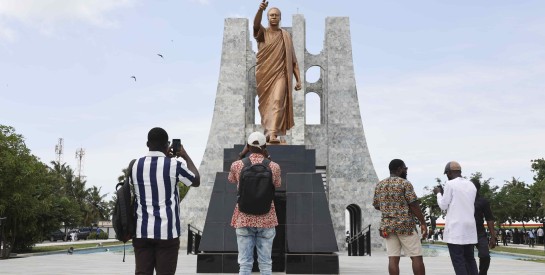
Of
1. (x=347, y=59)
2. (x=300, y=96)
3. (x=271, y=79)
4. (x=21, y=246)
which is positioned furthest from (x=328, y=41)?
(x=271, y=79)

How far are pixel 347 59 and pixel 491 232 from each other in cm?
2646

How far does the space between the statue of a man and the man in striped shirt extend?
255 inches

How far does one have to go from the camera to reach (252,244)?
5.91 metres

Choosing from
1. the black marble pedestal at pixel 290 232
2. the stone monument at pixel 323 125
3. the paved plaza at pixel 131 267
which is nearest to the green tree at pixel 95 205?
the stone monument at pixel 323 125

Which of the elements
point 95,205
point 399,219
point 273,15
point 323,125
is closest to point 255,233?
point 399,219

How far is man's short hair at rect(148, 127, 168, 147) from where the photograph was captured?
15.3ft

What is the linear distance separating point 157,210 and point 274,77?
6.99 metres

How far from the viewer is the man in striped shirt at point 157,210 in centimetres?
441

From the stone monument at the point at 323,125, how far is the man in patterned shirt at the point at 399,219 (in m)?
25.4

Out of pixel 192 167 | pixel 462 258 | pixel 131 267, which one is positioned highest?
pixel 192 167

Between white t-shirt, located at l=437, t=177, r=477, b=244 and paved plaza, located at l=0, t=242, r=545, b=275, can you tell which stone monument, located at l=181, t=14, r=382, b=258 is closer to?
paved plaza, located at l=0, t=242, r=545, b=275

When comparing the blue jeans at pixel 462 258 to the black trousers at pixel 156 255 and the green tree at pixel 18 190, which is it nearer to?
the black trousers at pixel 156 255

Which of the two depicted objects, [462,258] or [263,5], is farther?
[263,5]

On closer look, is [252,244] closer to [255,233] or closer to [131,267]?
[255,233]
